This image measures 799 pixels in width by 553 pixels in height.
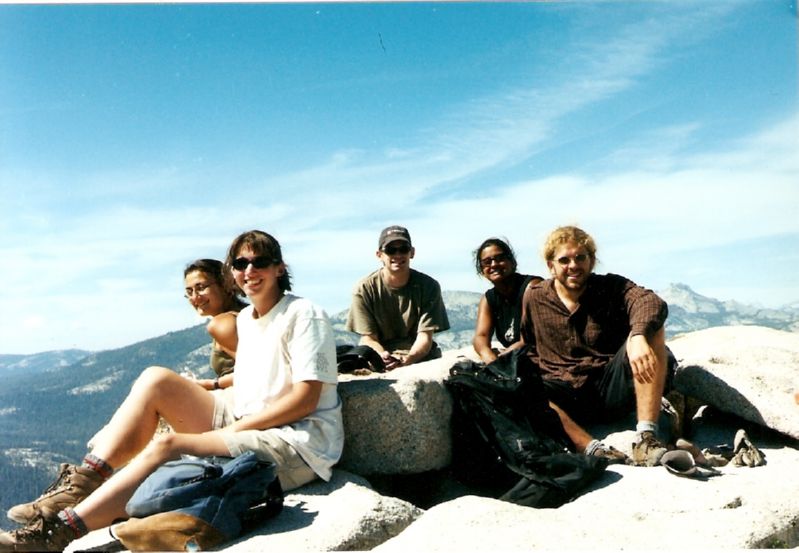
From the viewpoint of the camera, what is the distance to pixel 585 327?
732 centimetres

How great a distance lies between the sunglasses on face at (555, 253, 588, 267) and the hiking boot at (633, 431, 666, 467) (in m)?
1.84

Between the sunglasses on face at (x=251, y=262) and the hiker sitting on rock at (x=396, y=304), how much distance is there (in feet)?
10.5

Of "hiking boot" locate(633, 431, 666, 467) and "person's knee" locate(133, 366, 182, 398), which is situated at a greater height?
"person's knee" locate(133, 366, 182, 398)

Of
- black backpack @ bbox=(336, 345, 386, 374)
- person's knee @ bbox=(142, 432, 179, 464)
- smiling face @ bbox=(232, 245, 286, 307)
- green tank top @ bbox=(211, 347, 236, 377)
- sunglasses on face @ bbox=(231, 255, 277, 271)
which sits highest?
sunglasses on face @ bbox=(231, 255, 277, 271)

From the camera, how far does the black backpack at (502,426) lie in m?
6.39

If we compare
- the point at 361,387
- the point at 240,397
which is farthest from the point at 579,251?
the point at 240,397

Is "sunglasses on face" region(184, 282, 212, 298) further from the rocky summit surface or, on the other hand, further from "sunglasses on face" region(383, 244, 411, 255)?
"sunglasses on face" region(383, 244, 411, 255)

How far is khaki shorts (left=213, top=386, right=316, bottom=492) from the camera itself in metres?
5.40

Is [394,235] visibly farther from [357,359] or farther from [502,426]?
[502,426]

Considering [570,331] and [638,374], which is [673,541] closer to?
[638,374]

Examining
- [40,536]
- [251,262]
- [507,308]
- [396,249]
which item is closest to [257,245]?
[251,262]

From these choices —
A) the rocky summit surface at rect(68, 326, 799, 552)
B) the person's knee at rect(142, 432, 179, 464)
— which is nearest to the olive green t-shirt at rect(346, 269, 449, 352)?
the rocky summit surface at rect(68, 326, 799, 552)

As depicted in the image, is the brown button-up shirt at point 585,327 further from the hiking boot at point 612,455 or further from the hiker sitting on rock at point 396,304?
the hiker sitting on rock at point 396,304

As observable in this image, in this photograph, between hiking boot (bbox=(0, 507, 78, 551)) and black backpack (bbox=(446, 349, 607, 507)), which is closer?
hiking boot (bbox=(0, 507, 78, 551))
